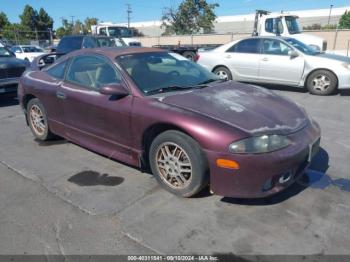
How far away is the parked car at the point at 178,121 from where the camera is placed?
292 cm

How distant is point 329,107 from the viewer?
7141 millimetres

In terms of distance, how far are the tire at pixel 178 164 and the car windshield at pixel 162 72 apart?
2.21 ft

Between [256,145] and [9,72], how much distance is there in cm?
768

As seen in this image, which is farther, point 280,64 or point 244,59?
point 244,59

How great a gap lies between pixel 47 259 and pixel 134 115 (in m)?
1.60

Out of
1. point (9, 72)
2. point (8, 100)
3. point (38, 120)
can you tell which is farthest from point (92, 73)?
point (8, 100)

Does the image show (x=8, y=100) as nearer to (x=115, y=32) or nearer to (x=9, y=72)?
(x=9, y=72)

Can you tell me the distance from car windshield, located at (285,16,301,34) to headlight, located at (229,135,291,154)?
481 inches

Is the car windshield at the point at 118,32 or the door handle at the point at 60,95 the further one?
the car windshield at the point at 118,32

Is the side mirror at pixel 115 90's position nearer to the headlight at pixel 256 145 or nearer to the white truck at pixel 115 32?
the headlight at pixel 256 145

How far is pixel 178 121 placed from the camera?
3131mm

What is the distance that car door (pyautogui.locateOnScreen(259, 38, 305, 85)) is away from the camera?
858 centimetres

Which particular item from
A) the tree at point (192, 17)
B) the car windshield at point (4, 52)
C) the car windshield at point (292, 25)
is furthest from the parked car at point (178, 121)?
the tree at point (192, 17)

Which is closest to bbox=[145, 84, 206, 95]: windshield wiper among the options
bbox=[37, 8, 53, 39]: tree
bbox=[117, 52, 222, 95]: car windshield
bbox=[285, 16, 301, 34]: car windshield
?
bbox=[117, 52, 222, 95]: car windshield
